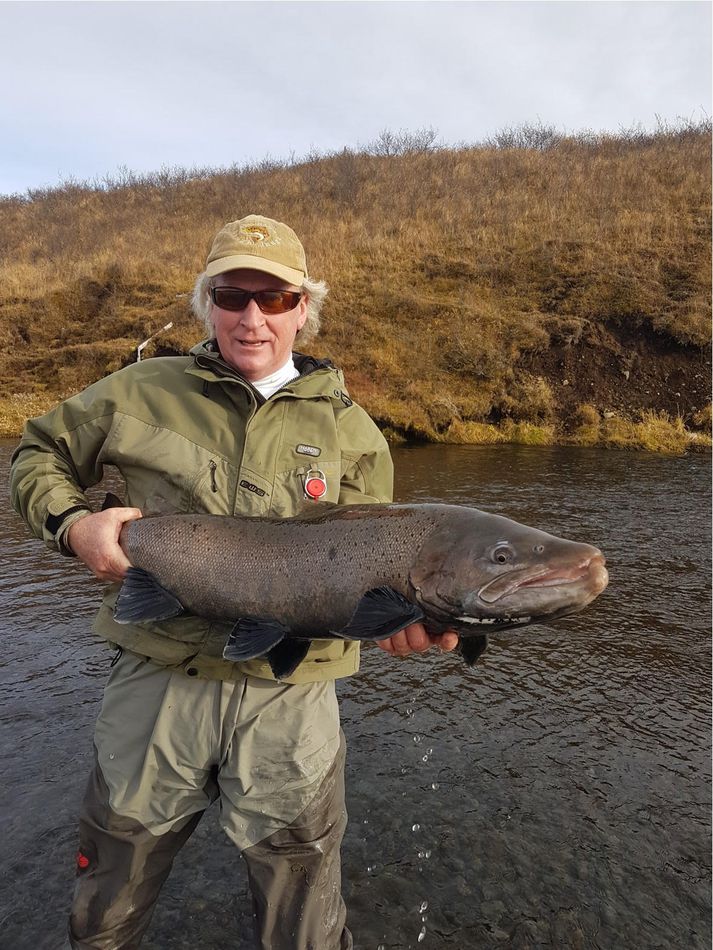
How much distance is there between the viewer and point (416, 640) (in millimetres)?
2273

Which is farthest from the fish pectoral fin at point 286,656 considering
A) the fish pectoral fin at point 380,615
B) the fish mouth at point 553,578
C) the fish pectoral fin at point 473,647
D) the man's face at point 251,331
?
the man's face at point 251,331

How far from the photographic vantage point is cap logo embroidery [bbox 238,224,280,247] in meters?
2.55

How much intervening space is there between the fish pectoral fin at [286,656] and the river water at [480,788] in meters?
1.49

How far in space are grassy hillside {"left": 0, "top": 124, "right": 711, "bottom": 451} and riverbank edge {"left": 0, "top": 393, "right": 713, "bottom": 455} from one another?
2.6 inches

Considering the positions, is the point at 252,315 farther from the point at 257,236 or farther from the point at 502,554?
the point at 502,554

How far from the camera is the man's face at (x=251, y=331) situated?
100 inches

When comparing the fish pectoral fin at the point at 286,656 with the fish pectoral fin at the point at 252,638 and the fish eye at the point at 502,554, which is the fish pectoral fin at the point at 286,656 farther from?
the fish eye at the point at 502,554

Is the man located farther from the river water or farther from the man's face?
the river water

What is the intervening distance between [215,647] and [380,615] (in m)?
0.67

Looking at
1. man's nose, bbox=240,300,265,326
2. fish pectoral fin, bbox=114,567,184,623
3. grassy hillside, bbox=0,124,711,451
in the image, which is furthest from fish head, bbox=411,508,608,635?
grassy hillside, bbox=0,124,711,451

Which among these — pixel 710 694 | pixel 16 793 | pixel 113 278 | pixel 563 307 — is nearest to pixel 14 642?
pixel 16 793

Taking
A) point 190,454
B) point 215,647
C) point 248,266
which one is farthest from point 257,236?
point 215,647

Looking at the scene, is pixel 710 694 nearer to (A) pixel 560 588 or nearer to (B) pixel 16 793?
(A) pixel 560 588

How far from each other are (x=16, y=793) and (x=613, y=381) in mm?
18606
